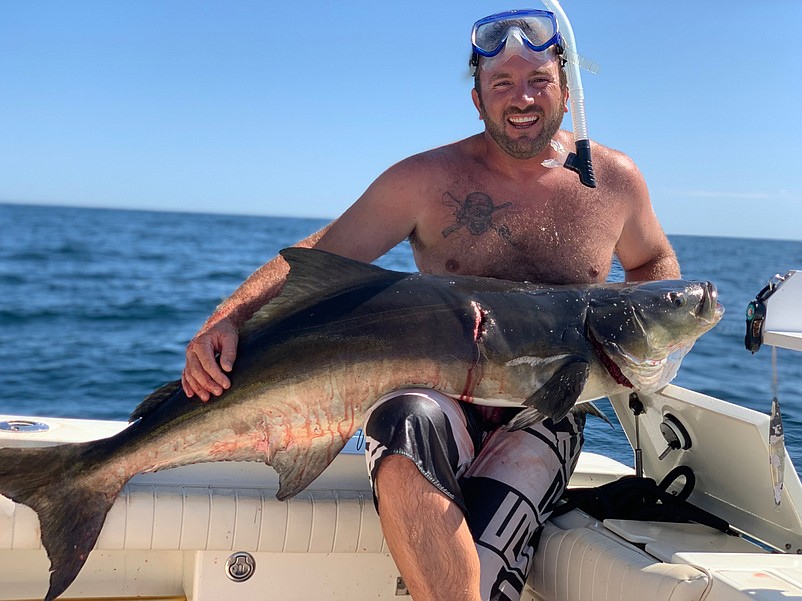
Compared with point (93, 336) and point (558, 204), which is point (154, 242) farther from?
point (558, 204)

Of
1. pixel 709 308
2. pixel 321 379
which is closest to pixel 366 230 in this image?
pixel 321 379

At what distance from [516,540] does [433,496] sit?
1.36 feet

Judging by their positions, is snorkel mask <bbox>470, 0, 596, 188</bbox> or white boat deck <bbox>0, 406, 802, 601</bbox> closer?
white boat deck <bbox>0, 406, 802, 601</bbox>

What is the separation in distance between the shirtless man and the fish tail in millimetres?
385

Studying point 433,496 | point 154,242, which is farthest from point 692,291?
point 154,242

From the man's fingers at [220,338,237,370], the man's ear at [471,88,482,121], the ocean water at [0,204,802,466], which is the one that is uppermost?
the man's ear at [471,88,482,121]

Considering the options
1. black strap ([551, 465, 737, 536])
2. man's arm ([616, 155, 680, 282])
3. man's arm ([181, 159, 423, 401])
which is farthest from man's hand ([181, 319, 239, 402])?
man's arm ([616, 155, 680, 282])

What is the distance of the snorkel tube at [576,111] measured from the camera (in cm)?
311

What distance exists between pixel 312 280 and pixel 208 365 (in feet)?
1.27

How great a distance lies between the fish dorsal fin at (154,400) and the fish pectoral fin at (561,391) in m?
1.02

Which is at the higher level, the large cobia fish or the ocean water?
the large cobia fish

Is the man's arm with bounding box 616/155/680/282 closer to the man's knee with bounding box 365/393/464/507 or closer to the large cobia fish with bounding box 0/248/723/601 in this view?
the large cobia fish with bounding box 0/248/723/601

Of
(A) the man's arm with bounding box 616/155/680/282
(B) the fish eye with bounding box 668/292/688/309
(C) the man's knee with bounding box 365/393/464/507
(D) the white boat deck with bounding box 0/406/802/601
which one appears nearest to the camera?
(C) the man's knee with bounding box 365/393/464/507

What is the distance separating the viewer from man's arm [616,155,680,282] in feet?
10.8
